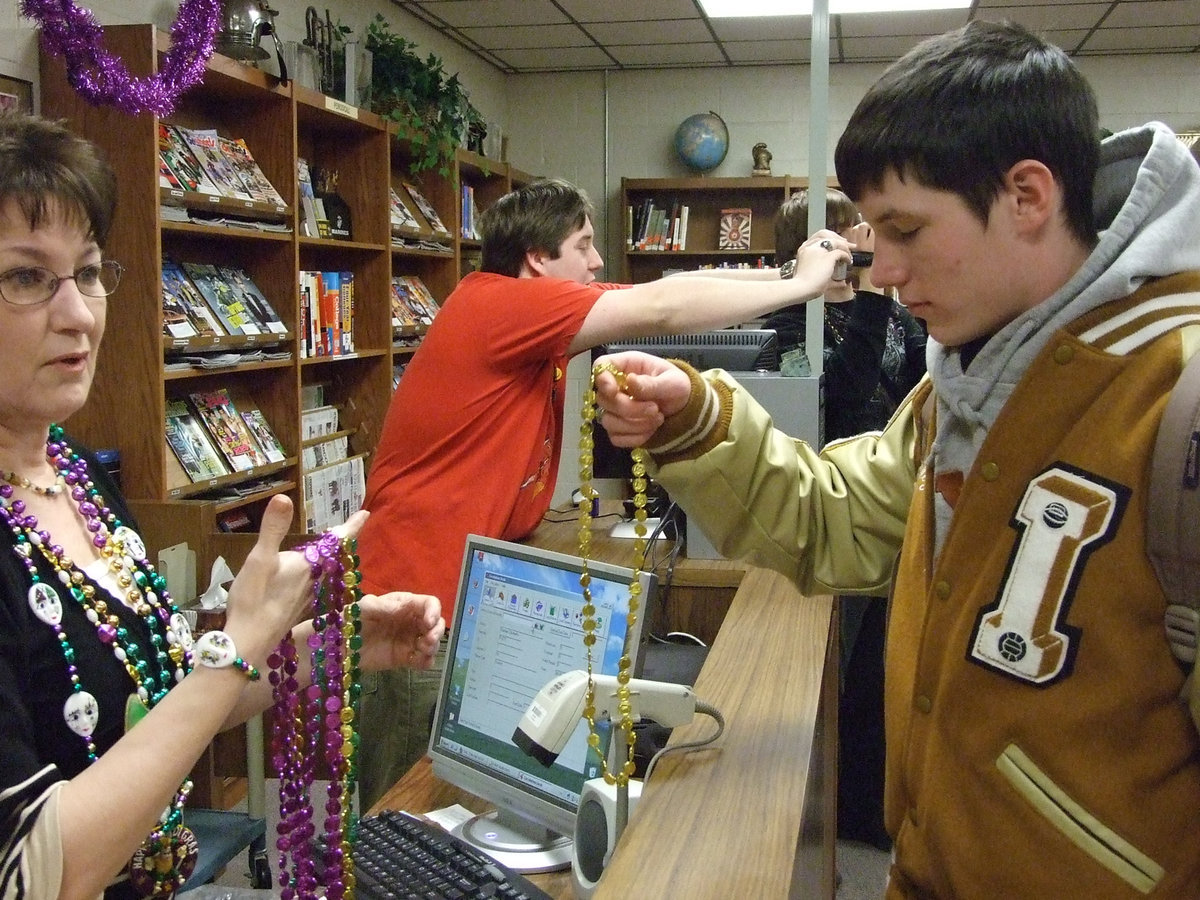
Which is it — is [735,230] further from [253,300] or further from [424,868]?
[424,868]

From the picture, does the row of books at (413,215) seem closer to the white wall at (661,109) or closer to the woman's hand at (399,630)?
the white wall at (661,109)

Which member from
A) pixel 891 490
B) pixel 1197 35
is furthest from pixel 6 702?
pixel 1197 35

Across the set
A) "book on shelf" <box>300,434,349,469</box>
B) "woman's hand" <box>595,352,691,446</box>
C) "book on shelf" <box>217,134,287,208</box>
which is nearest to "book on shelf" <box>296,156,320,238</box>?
"book on shelf" <box>217,134,287,208</box>

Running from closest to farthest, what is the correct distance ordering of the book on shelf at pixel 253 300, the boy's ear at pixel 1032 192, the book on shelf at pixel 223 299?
the boy's ear at pixel 1032 192 → the book on shelf at pixel 223 299 → the book on shelf at pixel 253 300

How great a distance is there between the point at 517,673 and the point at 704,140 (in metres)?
5.85

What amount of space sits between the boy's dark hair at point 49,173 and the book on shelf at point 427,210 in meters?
4.13

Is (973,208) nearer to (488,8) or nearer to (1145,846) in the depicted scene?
(1145,846)

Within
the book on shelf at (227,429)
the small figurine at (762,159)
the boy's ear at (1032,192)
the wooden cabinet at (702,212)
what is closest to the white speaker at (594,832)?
the boy's ear at (1032,192)

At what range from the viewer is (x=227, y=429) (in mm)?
3674

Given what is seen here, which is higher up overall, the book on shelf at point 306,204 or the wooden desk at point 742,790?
the book on shelf at point 306,204

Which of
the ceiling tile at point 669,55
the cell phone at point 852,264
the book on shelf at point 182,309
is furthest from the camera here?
the ceiling tile at point 669,55

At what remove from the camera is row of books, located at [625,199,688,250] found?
6840mm

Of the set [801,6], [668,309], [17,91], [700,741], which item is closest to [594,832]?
[700,741]

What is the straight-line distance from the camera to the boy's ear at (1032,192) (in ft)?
3.36
